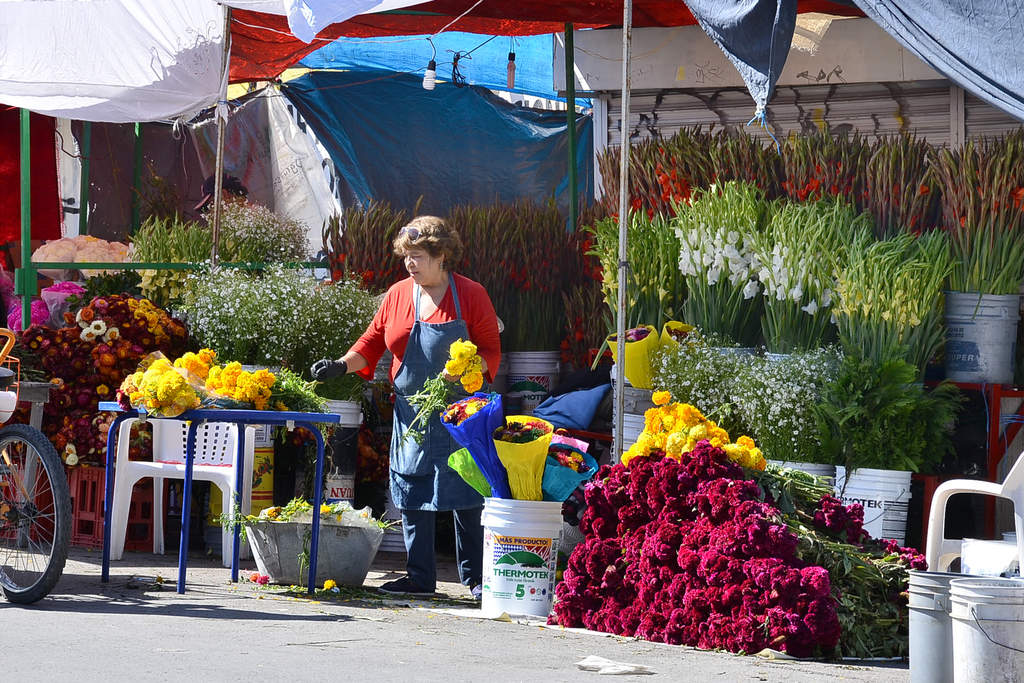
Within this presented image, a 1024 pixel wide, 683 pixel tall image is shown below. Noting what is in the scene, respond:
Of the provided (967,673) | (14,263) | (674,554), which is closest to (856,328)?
(674,554)

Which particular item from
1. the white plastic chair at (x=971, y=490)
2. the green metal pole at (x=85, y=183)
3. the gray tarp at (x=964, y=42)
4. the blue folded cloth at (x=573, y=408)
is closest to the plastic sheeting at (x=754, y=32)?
the gray tarp at (x=964, y=42)

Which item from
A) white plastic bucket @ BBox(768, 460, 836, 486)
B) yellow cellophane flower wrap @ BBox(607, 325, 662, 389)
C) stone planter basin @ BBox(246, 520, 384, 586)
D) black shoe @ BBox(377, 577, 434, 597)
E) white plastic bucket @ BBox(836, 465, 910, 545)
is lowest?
black shoe @ BBox(377, 577, 434, 597)

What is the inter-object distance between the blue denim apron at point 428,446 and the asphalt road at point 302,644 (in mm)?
456

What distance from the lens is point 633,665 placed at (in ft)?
Answer: 14.9

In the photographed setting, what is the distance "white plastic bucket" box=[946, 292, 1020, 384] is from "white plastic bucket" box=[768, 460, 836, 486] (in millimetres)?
829

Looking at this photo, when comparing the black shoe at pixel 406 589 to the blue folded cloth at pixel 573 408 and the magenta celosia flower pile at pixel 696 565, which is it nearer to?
the magenta celosia flower pile at pixel 696 565

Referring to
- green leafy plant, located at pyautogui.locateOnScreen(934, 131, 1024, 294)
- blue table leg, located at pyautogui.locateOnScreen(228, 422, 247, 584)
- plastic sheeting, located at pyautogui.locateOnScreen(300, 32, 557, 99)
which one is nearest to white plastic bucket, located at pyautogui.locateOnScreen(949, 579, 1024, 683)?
green leafy plant, located at pyautogui.locateOnScreen(934, 131, 1024, 294)

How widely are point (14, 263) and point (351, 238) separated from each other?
4.03 meters

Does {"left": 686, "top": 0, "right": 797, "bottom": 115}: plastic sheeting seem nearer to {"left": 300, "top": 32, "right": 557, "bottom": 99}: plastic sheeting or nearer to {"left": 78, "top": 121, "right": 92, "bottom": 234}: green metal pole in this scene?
{"left": 300, "top": 32, "right": 557, "bottom": 99}: plastic sheeting

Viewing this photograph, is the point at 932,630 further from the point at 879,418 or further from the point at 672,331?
the point at 672,331

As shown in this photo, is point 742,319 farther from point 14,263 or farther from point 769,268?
point 14,263

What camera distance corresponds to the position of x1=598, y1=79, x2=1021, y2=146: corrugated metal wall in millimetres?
7691

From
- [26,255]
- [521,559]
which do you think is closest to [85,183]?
[26,255]

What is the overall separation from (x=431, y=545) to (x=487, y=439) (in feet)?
2.66
